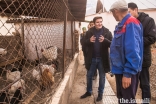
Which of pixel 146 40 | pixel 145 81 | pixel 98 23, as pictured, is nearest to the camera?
pixel 146 40

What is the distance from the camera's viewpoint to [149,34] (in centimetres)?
222

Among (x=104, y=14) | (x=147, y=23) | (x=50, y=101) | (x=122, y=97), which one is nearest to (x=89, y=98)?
(x=50, y=101)

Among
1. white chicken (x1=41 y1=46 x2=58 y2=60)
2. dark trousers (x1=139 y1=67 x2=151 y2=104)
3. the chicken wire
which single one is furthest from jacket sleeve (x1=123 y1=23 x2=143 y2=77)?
white chicken (x1=41 y1=46 x2=58 y2=60)

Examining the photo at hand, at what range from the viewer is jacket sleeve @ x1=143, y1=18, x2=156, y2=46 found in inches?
86.8

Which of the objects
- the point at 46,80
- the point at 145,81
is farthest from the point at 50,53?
the point at 145,81

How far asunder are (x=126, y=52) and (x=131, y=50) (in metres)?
0.07

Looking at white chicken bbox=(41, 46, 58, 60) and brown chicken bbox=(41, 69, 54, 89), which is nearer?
brown chicken bbox=(41, 69, 54, 89)

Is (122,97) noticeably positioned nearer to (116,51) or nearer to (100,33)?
(116,51)

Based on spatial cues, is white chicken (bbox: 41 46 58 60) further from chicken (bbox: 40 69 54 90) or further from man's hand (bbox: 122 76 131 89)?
man's hand (bbox: 122 76 131 89)

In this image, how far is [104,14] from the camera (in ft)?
49.0

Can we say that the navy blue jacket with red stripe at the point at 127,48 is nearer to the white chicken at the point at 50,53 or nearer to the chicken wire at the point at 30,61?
the chicken wire at the point at 30,61

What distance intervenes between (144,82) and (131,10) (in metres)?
1.29

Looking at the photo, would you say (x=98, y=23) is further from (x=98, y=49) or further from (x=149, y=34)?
(x=149, y=34)

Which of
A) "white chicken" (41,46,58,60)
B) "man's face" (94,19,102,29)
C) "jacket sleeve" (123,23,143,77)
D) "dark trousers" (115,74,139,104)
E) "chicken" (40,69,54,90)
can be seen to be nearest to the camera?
"jacket sleeve" (123,23,143,77)
